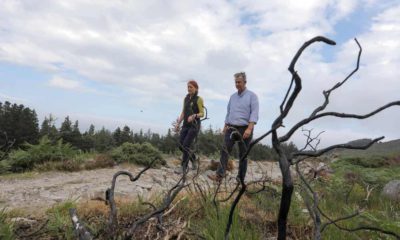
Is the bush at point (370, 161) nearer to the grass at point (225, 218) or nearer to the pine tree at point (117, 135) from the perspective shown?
the grass at point (225, 218)

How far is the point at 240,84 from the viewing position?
7.52 metres

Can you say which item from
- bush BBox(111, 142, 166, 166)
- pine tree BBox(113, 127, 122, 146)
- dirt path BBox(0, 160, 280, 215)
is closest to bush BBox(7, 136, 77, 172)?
dirt path BBox(0, 160, 280, 215)

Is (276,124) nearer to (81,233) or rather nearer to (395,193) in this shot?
(81,233)

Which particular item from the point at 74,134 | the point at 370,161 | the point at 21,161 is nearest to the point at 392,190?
the point at 370,161

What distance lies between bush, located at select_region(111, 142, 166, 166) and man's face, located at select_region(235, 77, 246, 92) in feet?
18.7

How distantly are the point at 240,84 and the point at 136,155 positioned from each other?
6.45 meters

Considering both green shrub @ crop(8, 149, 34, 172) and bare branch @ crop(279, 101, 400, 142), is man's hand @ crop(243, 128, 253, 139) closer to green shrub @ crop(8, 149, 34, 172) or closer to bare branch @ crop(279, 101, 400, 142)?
bare branch @ crop(279, 101, 400, 142)

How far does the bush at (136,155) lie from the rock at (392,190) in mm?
7190

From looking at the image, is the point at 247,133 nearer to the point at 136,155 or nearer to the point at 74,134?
the point at 136,155

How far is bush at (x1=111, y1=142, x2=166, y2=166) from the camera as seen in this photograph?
1288cm

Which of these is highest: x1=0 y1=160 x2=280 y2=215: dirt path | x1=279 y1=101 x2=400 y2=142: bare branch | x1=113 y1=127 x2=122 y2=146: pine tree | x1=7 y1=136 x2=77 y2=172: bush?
x1=113 y1=127 x2=122 y2=146: pine tree

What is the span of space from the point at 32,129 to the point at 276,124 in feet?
93.7

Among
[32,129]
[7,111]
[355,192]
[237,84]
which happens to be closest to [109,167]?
[237,84]

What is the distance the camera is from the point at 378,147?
17500 millimetres
